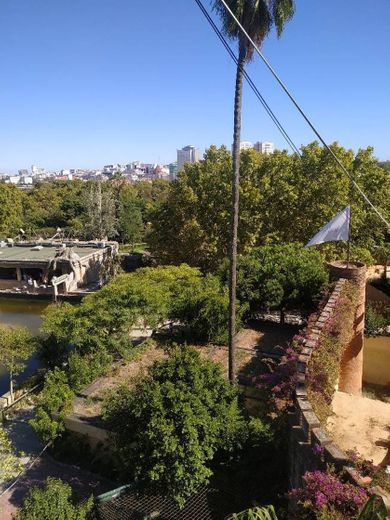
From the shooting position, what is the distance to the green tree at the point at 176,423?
8.21m

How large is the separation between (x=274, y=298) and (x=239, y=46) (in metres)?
9.82

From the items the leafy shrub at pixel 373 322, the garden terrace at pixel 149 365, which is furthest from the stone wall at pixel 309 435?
the leafy shrub at pixel 373 322

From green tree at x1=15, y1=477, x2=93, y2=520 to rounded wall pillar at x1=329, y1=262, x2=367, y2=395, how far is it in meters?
7.90

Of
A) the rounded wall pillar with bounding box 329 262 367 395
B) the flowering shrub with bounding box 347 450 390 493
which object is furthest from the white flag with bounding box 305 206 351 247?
the flowering shrub with bounding box 347 450 390 493

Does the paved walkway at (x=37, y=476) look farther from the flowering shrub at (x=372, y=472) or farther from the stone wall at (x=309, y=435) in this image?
the flowering shrub at (x=372, y=472)

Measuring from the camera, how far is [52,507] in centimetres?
848

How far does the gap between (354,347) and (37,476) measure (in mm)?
9860

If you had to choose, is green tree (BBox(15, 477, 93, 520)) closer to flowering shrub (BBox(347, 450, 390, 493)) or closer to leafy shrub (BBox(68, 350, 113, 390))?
leafy shrub (BBox(68, 350, 113, 390))

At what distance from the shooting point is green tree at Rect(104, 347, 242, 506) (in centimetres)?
821

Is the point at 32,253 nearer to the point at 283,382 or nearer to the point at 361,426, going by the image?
the point at 283,382

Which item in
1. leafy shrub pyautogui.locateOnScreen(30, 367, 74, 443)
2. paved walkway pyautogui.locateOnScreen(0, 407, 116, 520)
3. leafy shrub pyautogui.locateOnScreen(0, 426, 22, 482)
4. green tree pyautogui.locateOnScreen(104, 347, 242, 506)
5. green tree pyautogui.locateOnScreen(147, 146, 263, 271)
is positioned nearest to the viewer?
green tree pyautogui.locateOnScreen(104, 347, 242, 506)

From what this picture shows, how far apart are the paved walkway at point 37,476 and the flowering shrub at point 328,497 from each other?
23.3ft

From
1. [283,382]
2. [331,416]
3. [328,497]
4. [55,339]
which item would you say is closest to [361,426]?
[331,416]

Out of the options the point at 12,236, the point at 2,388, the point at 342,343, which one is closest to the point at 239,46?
the point at 342,343
